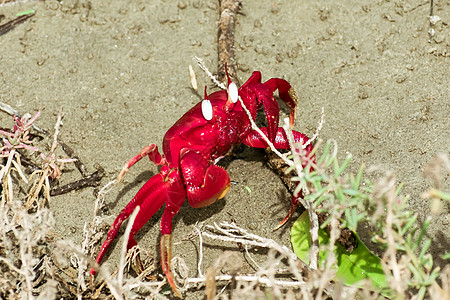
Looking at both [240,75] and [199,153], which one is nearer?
[199,153]

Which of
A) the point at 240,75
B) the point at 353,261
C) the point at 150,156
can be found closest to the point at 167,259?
the point at 150,156

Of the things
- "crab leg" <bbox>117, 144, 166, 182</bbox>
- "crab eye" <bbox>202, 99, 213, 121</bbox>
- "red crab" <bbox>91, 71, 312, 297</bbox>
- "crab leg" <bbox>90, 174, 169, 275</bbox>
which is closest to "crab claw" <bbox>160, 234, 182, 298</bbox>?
"red crab" <bbox>91, 71, 312, 297</bbox>

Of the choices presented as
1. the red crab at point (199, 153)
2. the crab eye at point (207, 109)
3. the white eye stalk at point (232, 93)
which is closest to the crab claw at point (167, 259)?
the red crab at point (199, 153)

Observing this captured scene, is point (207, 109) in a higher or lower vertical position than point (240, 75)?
higher

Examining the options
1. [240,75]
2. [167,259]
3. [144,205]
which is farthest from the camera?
[240,75]

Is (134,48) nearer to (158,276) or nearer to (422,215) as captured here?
(158,276)

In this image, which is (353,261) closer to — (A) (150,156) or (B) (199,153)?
(B) (199,153)

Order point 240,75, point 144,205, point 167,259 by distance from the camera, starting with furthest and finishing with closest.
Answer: point 240,75 → point 144,205 → point 167,259
